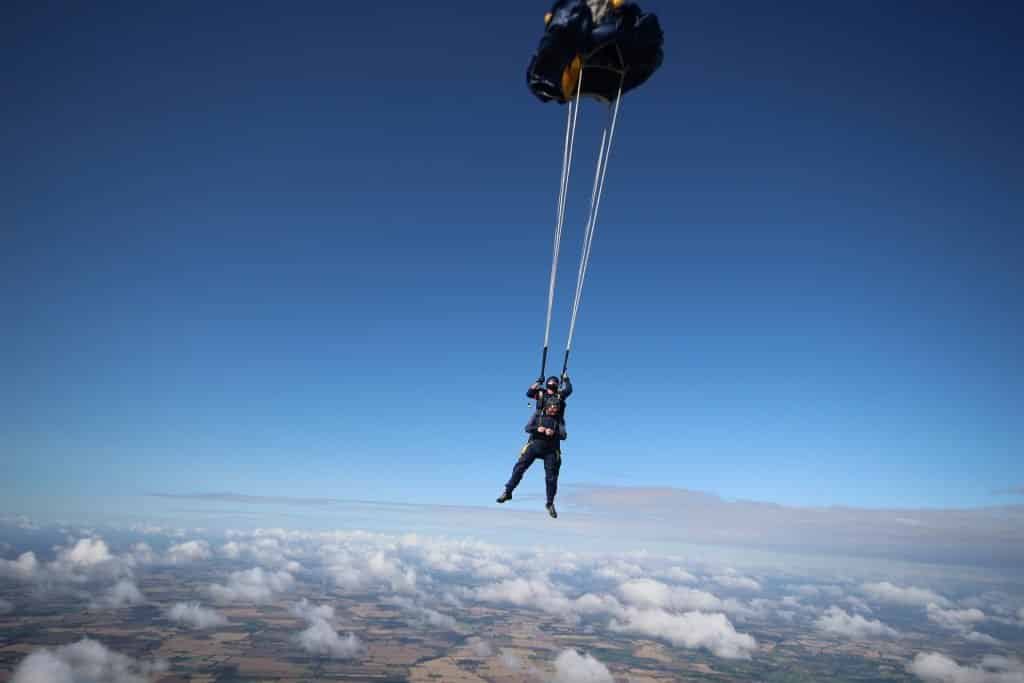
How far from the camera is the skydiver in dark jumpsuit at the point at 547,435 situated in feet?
42.9

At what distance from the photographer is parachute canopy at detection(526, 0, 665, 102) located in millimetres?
10922

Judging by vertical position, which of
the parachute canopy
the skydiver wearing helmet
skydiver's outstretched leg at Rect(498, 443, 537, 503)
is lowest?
skydiver's outstretched leg at Rect(498, 443, 537, 503)

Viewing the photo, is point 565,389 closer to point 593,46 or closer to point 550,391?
point 550,391

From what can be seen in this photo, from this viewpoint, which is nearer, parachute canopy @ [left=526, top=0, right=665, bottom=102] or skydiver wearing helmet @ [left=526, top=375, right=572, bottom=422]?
parachute canopy @ [left=526, top=0, right=665, bottom=102]

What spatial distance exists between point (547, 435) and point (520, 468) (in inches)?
51.2

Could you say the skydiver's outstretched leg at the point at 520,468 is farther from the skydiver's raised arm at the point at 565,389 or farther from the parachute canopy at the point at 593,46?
the parachute canopy at the point at 593,46

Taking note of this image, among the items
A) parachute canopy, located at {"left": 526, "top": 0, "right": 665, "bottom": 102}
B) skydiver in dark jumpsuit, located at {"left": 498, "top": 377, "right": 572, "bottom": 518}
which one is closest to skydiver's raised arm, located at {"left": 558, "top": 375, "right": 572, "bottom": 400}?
skydiver in dark jumpsuit, located at {"left": 498, "top": 377, "right": 572, "bottom": 518}

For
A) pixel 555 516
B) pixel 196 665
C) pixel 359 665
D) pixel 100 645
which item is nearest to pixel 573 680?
pixel 359 665

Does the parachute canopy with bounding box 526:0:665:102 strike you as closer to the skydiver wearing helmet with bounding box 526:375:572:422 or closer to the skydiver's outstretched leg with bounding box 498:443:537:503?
the skydiver wearing helmet with bounding box 526:375:572:422

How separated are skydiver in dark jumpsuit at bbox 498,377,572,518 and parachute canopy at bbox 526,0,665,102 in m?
7.15

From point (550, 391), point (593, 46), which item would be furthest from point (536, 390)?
point (593, 46)

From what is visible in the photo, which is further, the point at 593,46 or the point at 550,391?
the point at 550,391

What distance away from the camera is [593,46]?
36.4 feet

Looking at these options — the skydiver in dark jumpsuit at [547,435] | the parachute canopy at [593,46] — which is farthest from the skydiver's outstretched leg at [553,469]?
the parachute canopy at [593,46]
